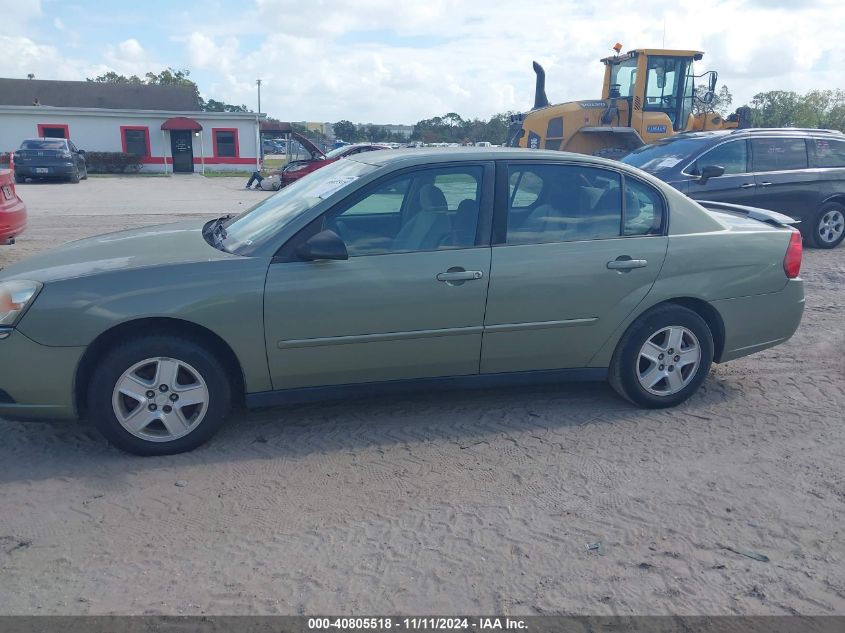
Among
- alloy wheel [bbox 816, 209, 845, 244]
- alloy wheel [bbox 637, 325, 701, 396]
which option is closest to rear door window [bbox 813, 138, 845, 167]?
alloy wheel [bbox 816, 209, 845, 244]

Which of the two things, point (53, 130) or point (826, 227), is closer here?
point (826, 227)

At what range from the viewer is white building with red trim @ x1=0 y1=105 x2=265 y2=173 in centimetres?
3453

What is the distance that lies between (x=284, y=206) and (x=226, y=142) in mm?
35193

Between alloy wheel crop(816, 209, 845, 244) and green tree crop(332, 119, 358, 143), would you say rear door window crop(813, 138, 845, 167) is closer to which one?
alloy wheel crop(816, 209, 845, 244)

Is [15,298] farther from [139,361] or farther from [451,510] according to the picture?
[451,510]

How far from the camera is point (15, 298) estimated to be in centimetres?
386

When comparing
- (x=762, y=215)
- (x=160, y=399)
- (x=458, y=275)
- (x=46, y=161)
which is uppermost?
(x=762, y=215)

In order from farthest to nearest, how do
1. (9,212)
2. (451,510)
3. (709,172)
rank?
(709,172) → (9,212) → (451,510)

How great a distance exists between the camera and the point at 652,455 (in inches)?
165

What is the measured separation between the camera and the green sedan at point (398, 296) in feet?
12.7

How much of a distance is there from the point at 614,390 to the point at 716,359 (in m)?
0.70

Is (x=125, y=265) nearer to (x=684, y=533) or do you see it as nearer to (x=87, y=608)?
(x=87, y=608)

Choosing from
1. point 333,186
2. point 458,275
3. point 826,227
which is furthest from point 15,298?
point 826,227

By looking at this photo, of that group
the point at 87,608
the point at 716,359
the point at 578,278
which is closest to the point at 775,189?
the point at 716,359
